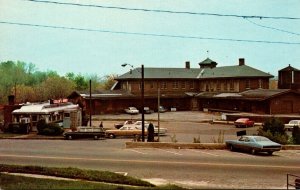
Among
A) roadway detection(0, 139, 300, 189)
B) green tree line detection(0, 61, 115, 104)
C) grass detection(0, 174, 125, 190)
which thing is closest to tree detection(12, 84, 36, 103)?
green tree line detection(0, 61, 115, 104)

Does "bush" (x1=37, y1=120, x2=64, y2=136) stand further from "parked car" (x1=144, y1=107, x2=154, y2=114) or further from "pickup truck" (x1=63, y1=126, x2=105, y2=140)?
"parked car" (x1=144, y1=107, x2=154, y2=114)

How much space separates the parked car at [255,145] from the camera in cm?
2977

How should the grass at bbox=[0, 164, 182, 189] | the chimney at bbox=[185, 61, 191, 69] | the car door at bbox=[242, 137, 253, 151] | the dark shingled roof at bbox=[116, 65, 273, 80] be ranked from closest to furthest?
1. the grass at bbox=[0, 164, 182, 189]
2. the car door at bbox=[242, 137, 253, 151]
3. the dark shingled roof at bbox=[116, 65, 273, 80]
4. the chimney at bbox=[185, 61, 191, 69]

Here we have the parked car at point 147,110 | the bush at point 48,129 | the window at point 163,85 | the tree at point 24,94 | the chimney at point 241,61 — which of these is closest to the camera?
the bush at point 48,129

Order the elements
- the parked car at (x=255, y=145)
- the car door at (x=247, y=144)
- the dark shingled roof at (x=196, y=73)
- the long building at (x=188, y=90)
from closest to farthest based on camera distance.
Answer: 1. the parked car at (x=255, y=145)
2. the car door at (x=247, y=144)
3. the long building at (x=188, y=90)
4. the dark shingled roof at (x=196, y=73)

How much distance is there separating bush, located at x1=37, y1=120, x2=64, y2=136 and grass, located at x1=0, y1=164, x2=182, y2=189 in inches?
954

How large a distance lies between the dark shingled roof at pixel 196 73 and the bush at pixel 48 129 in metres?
38.6

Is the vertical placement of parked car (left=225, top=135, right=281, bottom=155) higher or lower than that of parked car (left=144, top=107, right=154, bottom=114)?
lower

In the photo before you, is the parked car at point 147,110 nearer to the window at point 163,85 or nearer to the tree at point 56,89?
the window at point 163,85

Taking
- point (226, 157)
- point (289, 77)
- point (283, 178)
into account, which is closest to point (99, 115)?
point (289, 77)

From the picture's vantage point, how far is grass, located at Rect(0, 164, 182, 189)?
16125 mm

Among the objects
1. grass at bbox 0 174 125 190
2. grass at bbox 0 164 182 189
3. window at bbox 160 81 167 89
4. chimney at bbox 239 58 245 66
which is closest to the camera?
grass at bbox 0 174 125 190

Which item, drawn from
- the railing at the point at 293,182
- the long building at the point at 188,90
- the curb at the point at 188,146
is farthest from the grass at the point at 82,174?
the long building at the point at 188,90

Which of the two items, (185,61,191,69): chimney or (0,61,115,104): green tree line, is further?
(0,61,115,104): green tree line
